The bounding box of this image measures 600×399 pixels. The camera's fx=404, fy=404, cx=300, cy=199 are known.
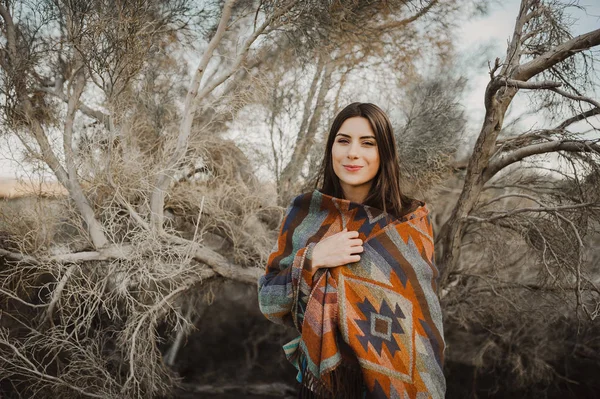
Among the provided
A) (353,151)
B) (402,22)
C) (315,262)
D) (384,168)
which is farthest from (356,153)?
(402,22)

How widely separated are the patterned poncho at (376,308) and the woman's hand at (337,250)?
0.03m

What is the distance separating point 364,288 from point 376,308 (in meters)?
0.09

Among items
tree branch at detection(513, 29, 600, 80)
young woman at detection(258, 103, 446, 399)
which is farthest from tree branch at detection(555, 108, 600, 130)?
young woman at detection(258, 103, 446, 399)

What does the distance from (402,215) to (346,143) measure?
1.26ft

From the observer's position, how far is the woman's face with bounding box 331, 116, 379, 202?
1679 millimetres

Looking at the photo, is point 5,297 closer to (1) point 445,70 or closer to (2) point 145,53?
(2) point 145,53

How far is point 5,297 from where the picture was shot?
3840mm

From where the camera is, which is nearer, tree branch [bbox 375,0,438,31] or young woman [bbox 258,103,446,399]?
young woman [bbox 258,103,446,399]

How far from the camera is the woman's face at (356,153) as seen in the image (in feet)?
5.51

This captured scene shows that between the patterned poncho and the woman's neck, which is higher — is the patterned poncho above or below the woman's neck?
below

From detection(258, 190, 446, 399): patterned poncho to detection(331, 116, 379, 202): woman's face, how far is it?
0.13 meters

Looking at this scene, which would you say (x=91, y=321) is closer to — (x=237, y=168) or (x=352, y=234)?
(x=237, y=168)

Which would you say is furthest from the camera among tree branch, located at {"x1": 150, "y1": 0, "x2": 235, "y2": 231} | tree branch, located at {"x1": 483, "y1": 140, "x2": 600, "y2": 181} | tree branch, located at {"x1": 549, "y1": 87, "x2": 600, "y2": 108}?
tree branch, located at {"x1": 150, "y1": 0, "x2": 235, "y2": 231}

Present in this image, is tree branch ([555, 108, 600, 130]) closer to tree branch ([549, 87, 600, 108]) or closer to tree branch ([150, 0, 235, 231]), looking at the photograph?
tree branch ([549, 87, 600, 108])
